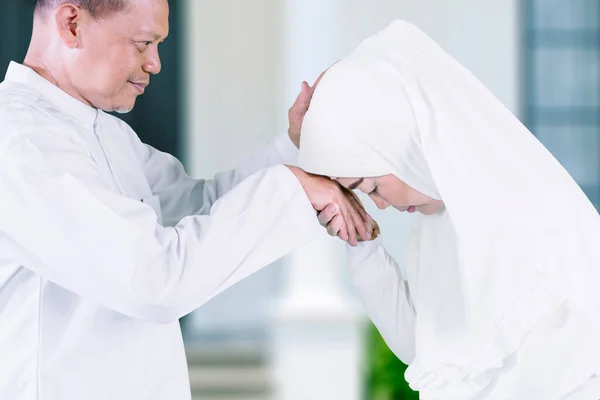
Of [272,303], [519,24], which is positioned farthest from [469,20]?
[272,303]

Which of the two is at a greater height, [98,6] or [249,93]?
[98,6]

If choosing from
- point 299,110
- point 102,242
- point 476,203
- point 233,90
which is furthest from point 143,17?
point 233,90

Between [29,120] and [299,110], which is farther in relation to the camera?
[299,110]

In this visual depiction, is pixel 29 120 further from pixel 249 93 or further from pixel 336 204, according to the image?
pixel 249 93

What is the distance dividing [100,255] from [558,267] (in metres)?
0.94

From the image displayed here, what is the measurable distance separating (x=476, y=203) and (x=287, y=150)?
0.66 metres

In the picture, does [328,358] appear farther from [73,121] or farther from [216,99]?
[73,121]

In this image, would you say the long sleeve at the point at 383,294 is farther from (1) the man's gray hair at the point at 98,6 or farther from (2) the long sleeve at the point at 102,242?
(1) the man's gray hair at the point at 98,6

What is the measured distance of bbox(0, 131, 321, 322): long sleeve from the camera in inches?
77.0

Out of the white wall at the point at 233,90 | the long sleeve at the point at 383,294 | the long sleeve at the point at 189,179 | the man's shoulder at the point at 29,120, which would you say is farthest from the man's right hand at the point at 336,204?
the white wall at the point at 233,90

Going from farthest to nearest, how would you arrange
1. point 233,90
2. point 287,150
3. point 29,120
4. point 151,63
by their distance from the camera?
1. point 233,90
2. point 287,150
3. point 151,63
4. point 29,120

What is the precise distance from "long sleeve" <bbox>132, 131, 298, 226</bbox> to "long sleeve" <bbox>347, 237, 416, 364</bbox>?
33cm

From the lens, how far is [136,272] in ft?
6.41

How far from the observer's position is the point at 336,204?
2.20m
